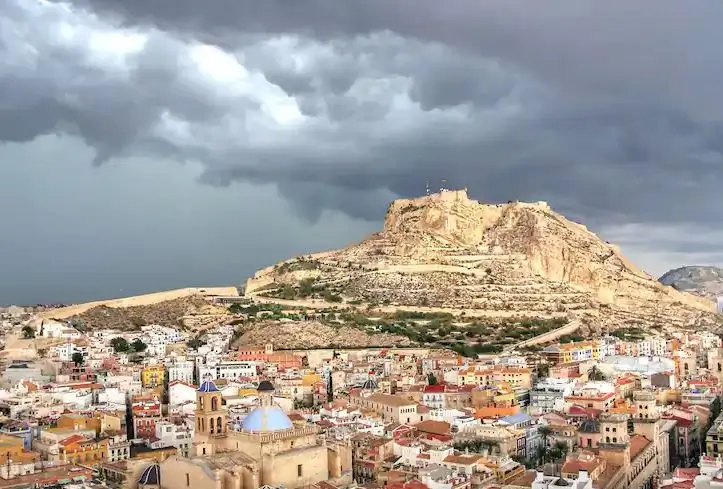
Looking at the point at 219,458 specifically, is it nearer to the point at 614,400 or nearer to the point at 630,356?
the point at 614,400

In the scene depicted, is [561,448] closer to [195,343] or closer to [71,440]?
[71,440]

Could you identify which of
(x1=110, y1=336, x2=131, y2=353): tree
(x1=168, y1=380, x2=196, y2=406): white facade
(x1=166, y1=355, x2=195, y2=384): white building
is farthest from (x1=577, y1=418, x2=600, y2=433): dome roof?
(x1=110, y1=336, x2=131, y2=353): tree

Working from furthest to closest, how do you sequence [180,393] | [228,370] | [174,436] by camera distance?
[228,370] → [180,393] → [174,436]

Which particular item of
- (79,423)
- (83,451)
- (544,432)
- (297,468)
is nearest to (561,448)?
(544,432)

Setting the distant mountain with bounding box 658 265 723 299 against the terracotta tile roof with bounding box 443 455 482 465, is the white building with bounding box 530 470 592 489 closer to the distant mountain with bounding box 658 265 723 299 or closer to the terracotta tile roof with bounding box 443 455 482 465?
the terracotta tile roof with bounding box 443 455 482 465

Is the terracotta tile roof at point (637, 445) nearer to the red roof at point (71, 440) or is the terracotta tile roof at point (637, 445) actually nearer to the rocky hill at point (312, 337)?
the red roof at point (71, 440)

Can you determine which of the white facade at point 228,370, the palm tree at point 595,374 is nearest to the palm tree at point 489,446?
the palm tree at point 595,374

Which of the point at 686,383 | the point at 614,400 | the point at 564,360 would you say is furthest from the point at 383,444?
the point at 564,360
